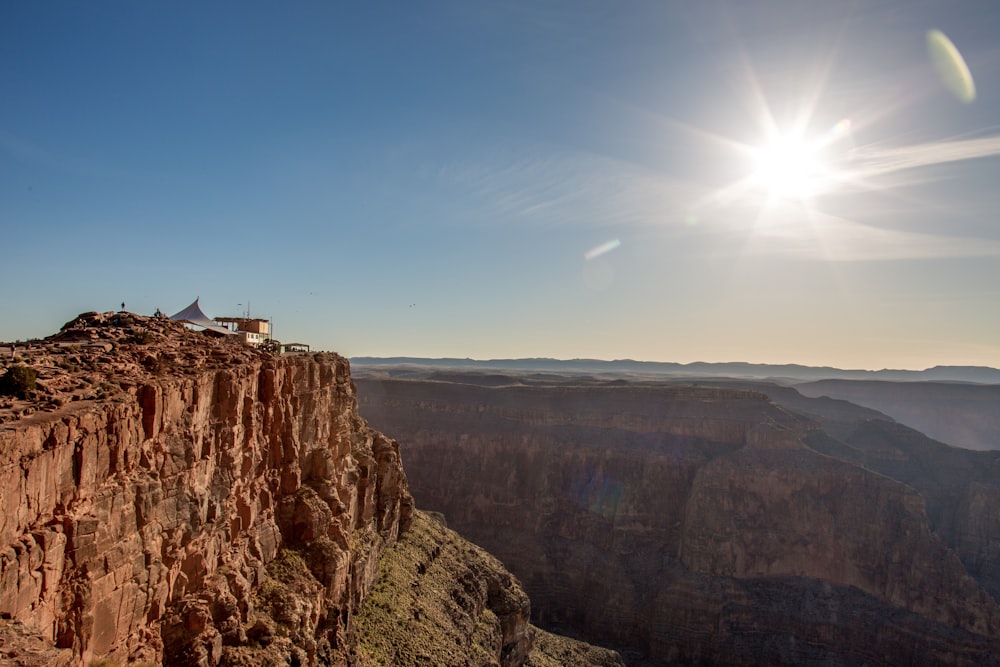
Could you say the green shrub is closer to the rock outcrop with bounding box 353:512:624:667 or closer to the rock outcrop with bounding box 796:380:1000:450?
the rock outcrop with bounding box 353:512:624:667

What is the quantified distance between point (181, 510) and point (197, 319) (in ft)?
54.8

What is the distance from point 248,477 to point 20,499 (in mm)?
11632

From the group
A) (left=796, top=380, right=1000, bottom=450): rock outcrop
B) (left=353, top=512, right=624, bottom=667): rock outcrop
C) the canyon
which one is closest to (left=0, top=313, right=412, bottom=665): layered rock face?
the canyon

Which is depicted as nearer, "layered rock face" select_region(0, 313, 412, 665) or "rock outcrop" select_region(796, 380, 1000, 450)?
"layered rock face" select_region(0, 313, 412, 665)

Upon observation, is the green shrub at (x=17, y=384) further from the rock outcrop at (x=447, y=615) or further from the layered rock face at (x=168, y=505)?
the rock outcrop at (x=447, y=615)

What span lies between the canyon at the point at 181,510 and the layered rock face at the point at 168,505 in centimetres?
6

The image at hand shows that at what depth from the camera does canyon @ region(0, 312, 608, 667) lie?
14.5m

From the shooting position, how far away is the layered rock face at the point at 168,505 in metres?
14.5

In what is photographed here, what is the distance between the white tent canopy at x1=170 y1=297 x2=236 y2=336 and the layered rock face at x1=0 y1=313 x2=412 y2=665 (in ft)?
15.0

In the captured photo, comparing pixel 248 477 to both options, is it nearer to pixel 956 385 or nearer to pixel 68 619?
pixel 68 619

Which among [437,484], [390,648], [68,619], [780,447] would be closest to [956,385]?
[780,447]

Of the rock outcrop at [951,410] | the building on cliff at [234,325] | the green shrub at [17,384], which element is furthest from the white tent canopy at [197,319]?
the rock outcrop at [951,410]

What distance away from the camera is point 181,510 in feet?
65.0

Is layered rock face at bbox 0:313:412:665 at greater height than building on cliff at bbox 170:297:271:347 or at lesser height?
lesser
